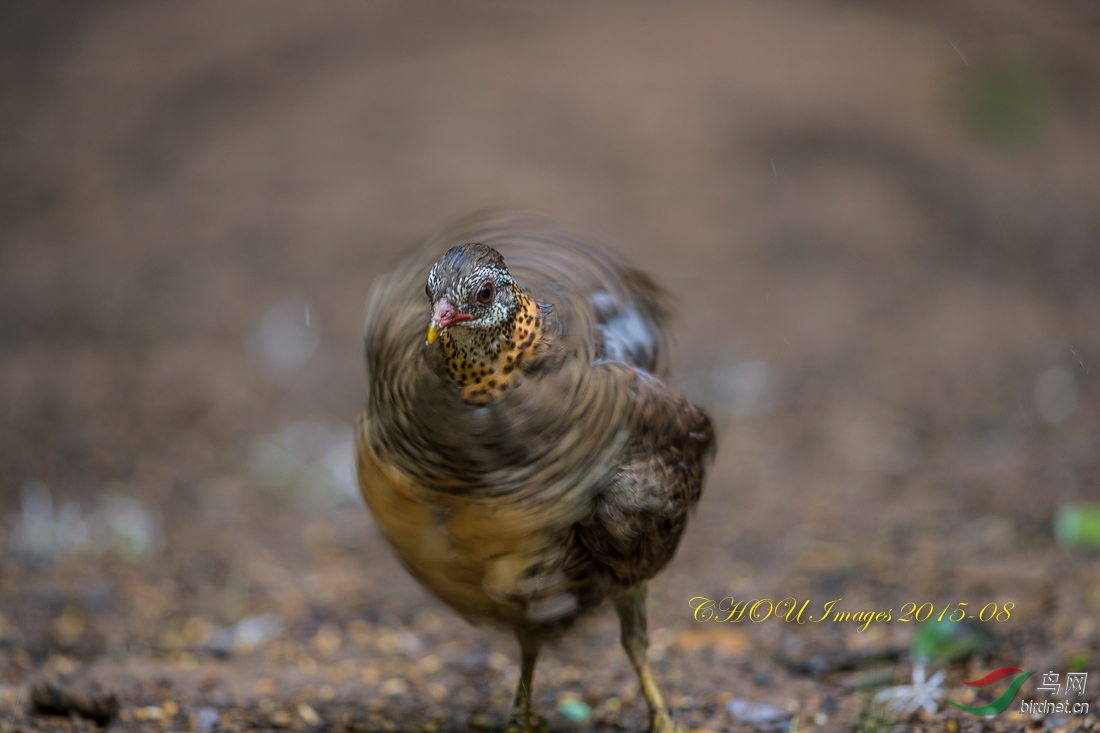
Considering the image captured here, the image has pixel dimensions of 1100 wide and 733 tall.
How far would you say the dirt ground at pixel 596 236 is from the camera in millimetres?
3613

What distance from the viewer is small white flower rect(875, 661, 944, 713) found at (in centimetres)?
306

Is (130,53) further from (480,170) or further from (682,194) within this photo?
(682,194)

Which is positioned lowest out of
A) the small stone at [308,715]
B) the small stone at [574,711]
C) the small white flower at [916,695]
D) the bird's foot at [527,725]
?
the small stone at [308,715]

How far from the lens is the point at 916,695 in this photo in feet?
10.2

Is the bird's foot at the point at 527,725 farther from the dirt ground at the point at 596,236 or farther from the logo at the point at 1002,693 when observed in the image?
the logo at the point at 1002,693

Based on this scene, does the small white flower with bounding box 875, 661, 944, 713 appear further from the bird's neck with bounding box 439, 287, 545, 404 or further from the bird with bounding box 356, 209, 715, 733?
the bird's neck with bounding box 439, 287, 545, 404

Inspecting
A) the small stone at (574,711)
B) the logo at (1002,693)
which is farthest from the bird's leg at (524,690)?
the logo at (1002,693)

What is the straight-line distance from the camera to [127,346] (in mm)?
6145

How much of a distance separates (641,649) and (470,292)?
145cm

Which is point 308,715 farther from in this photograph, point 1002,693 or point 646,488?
point 1002,693

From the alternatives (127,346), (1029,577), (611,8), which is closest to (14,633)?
(127,346)

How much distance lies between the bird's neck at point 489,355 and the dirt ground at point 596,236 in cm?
147

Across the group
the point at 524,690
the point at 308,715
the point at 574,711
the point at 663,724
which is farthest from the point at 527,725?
the point at 308,715

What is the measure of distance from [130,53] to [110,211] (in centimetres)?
216
